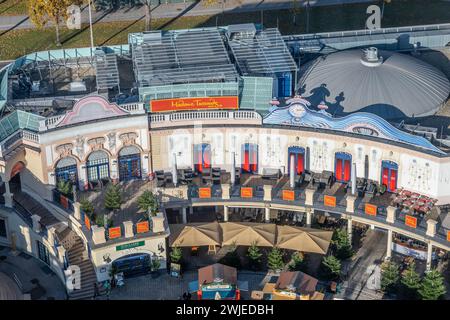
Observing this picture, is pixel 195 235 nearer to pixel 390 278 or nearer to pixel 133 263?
pixel 133 263

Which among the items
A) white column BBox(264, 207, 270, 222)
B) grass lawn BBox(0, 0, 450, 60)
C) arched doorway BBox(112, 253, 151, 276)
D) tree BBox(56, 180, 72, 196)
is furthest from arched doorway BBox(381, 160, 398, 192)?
grass lawn BBox(0, 0, 450, 60)

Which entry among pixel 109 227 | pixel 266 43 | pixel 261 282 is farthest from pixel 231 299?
pixel 266 43

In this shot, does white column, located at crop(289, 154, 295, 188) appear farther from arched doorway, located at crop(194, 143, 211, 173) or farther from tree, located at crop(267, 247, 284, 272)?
arched doorway, located at crop(194, 143, 211, 173)

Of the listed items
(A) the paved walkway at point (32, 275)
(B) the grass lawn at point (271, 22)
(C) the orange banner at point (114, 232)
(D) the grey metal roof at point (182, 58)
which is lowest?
(A) the paved walkway at point (32, 275)

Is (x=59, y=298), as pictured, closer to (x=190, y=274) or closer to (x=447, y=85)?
(x=190, y=274)

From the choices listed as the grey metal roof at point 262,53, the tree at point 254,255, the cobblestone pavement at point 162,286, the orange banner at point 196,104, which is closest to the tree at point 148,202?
the cobblestone pavement at point 162,286

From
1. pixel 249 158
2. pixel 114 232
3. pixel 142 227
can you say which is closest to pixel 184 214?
pixel 142 227

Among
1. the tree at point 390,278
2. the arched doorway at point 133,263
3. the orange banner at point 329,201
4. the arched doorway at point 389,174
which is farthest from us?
the arched doorway at point 389,174

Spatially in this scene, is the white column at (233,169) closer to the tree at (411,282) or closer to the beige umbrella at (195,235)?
the beige umbrella at (195,235)

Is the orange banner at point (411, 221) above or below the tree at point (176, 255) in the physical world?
above
